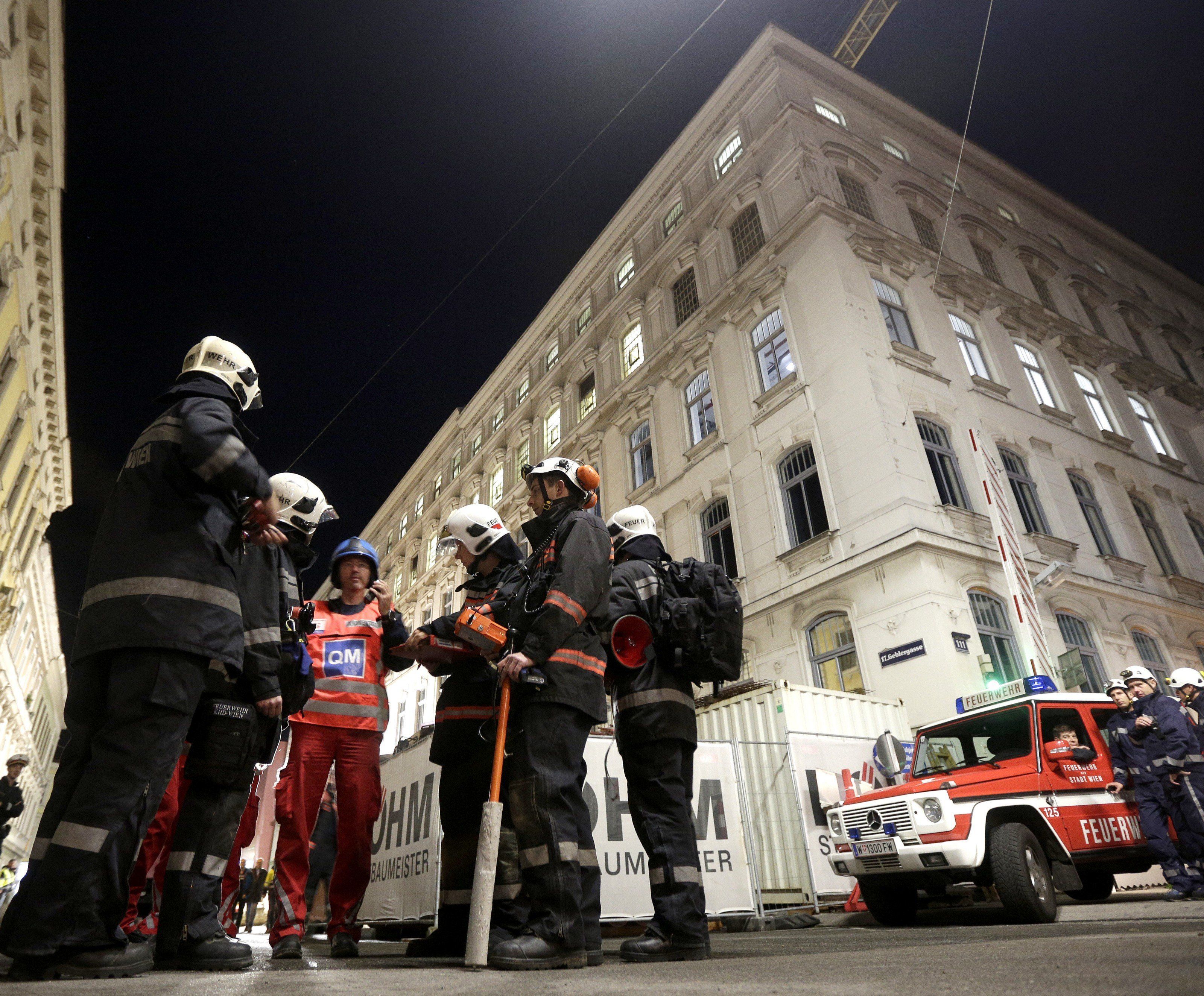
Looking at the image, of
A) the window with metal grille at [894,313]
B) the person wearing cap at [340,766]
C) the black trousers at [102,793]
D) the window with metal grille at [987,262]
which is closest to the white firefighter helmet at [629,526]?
the person wearing cap at [340,766]

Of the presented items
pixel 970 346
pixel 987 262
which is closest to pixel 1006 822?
pixel 970 346

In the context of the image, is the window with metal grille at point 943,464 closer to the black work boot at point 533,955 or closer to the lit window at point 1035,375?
the lit window at point 1035,375

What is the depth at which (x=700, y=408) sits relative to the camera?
1889 centimetres

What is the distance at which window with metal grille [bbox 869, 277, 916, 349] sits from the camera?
16.0 m

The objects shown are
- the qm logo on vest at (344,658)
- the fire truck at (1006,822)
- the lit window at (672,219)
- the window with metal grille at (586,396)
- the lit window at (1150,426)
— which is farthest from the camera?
the window with metal grille at (586,396)

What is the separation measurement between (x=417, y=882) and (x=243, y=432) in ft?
14.8

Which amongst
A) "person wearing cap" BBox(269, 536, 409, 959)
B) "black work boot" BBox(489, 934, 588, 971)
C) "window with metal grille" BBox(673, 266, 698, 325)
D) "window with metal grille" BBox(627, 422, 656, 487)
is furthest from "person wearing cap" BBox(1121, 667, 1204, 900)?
"window with metal grille" BBox(673, 266, 698, 325)

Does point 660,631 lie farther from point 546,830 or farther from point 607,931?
point 607,931

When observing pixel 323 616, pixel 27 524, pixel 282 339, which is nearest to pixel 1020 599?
pixel 323 616

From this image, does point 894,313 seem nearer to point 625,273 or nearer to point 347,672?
point 625,273

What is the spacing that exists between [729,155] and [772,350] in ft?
26.8

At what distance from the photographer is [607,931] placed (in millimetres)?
5863

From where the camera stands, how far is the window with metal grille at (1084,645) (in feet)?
45.6

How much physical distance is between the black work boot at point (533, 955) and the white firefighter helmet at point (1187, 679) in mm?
8753
